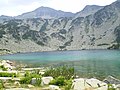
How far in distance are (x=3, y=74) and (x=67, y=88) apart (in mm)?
14086

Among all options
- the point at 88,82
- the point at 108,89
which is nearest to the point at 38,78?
the point at 88,82

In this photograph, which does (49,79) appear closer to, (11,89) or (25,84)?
(25,84)

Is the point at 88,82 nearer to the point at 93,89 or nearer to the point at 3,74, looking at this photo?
the point at 93,89

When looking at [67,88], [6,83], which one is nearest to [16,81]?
[6,83]

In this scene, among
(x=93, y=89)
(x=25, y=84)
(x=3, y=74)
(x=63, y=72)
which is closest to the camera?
(x=93, y=89)

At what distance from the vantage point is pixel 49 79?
3606cm

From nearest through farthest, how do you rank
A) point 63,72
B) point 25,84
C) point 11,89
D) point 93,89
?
point 11,89 → point 93,89 → point 25,84 → point 63,72

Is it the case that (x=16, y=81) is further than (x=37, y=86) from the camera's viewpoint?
Yes

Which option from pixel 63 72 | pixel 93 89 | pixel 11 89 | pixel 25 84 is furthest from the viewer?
pixel 63 72

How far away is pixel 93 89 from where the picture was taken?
32.4 meters

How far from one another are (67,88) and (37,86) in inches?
203

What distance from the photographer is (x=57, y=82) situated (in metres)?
35.0

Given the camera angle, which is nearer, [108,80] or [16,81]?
[16,81]

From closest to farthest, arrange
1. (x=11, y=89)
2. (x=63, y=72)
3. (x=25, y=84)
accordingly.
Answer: (x=11, y=89) < (x=25, y=84) < (x=63, y=72)
